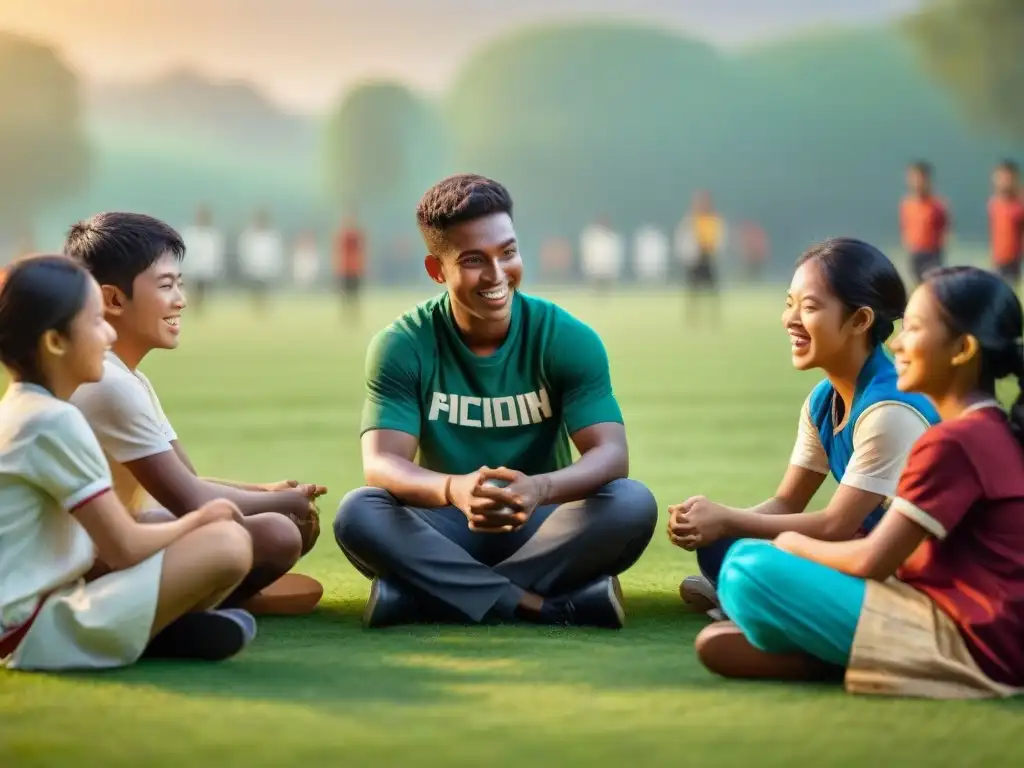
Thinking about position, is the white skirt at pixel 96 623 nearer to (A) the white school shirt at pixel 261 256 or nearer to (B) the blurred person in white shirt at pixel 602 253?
(A) the white school shirt at pixel 261 256

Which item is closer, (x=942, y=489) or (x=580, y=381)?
(x=942, y=489)

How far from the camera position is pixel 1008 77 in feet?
128

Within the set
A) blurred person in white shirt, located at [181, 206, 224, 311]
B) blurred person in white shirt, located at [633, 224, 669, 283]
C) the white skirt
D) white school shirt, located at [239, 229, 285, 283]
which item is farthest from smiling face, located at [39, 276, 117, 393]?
blurred person in white shirt, located at [633, 224, 669, 283]

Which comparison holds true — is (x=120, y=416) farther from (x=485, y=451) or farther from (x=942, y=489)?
(x=942, y=489)

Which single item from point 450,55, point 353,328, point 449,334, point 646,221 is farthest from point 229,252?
point 449,334

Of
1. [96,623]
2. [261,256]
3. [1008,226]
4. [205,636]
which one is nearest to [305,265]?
[261,256]

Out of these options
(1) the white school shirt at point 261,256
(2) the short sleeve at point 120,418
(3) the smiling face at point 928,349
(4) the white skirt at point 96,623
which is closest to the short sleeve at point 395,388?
(2) the short sleeve at point 120,418

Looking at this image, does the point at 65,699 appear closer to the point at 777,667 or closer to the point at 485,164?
the point at 777,667

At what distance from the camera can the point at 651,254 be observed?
123ft

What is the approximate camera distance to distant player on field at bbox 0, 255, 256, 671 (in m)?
2.79

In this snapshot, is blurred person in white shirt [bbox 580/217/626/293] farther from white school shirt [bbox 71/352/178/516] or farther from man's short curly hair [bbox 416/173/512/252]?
white school shirt [bbox 71/352/178/516]

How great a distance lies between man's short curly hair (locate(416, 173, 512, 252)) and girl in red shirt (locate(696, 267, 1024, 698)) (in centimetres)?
110

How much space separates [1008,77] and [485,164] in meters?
13.4

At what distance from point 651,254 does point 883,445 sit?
34.7m
